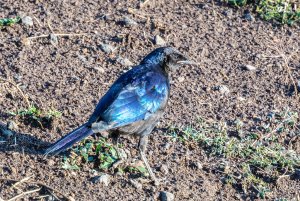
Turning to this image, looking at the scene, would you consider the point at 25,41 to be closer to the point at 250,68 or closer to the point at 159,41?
the point at 159,41

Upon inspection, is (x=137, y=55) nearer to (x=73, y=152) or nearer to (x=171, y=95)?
(x=171, y=95)

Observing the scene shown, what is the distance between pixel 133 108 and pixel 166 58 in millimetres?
1010

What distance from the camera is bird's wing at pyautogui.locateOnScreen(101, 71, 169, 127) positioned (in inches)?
289

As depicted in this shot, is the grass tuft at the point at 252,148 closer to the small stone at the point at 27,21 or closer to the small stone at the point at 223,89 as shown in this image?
the small stone at the point at 223,89

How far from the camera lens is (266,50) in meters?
9.70

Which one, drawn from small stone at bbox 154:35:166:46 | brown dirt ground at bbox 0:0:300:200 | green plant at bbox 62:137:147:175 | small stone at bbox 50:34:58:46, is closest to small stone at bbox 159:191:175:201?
brown dirt ground at bbox 0:0:300:200

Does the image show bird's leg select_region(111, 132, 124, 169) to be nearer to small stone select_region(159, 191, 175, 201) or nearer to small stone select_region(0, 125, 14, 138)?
small stone select_region(159, 191, 175, 201)

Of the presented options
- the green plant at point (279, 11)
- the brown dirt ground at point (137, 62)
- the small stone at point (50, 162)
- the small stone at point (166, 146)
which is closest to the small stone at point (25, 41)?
the brown dirt ground at point (137, 62)

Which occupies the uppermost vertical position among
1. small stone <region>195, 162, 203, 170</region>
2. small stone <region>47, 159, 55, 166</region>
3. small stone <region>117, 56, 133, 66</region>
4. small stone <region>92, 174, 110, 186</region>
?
small stone <region>117, 56, 133, 66</region>

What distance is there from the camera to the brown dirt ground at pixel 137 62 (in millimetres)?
7441

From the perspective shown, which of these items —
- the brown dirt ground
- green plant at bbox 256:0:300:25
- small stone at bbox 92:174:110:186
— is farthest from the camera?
green plant at bbox 256:0:300:25

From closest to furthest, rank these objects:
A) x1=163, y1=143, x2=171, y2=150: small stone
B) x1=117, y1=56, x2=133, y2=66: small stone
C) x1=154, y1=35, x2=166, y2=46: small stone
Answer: x1=163, y1=143, x2=171, y2=150: small stone < x1=117, y1=56, x2=133, y2=66: small stone < x1=154, y1=35, x2=166, y2=46: small stone

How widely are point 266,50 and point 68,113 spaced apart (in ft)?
9.30

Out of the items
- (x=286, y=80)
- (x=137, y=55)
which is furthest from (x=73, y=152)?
(x=286, y=80)
